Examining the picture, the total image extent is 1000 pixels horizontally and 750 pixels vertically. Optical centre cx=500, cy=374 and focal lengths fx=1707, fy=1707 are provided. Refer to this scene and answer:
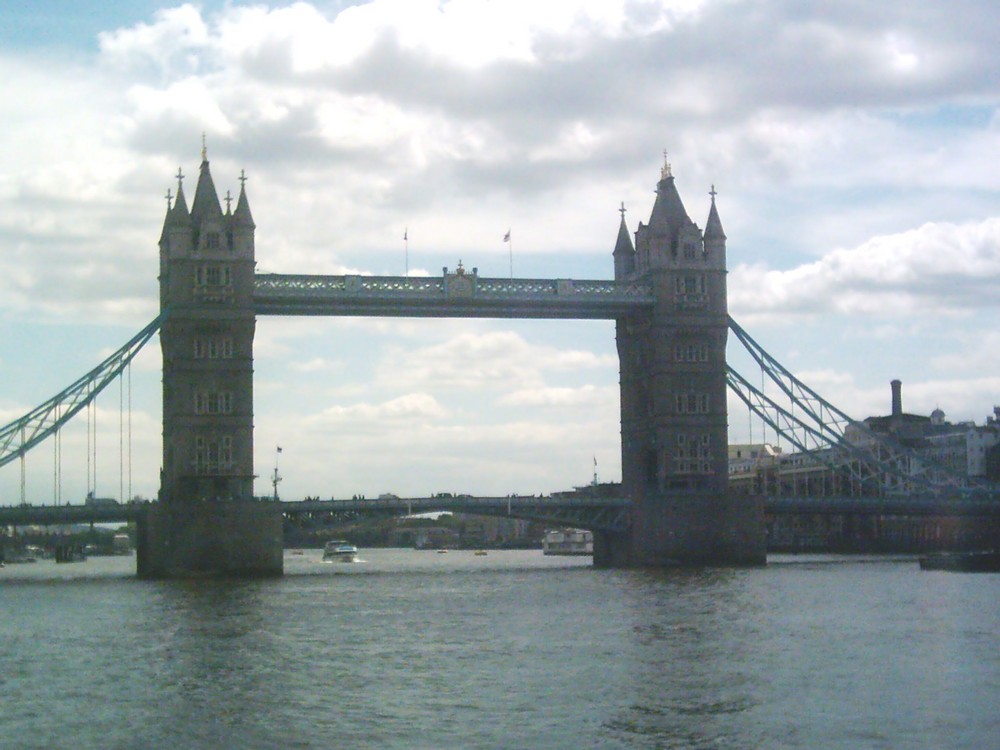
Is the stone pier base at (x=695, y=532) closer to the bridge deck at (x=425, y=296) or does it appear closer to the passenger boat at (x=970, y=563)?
the passenger boat at (x=970, y=563)

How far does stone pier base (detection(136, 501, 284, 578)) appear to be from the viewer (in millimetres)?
96438

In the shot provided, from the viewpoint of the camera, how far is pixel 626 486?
112000 mm

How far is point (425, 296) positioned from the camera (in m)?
102

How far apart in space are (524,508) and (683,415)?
11.7 m

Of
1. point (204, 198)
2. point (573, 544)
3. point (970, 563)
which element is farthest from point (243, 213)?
point (573, 544)

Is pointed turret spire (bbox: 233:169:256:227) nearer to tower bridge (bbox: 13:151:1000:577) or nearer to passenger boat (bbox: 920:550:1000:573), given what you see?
tower bridge (bbox: 13:151:1000:577)

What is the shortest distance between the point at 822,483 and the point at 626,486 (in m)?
72.8

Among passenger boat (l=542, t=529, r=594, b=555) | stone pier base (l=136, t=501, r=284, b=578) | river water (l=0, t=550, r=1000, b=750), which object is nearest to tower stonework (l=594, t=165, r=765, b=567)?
stone pier base (l=136, t=501, r=284, b=578)

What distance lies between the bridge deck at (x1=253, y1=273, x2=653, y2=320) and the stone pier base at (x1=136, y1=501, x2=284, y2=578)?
480 inches

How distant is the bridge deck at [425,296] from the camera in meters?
100

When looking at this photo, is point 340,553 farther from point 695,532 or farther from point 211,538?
point 211,538

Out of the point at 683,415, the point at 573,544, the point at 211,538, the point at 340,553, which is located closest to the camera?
the point at 211,538

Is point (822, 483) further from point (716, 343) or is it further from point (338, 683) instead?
point (338, 683)

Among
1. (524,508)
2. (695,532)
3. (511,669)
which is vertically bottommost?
(511,669)
